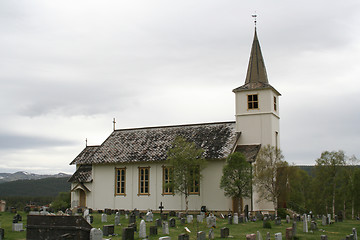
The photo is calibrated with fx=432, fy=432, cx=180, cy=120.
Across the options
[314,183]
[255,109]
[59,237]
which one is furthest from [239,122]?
[59,237]

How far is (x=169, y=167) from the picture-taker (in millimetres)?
37781

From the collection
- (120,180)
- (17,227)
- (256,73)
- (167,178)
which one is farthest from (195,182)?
(17,227)

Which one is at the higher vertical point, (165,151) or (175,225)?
(165,151)

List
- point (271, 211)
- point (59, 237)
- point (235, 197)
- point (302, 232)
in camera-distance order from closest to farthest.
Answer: point (59, 237) < point (302, 232) < point (235, 197) < point (271, 211)

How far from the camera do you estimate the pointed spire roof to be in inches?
1566

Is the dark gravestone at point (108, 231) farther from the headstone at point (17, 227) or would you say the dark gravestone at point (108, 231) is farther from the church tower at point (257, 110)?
the church tower at point (257, 110)

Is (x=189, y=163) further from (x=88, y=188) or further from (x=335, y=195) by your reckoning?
(x=335, y=195)

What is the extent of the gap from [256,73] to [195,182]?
38.8 feet

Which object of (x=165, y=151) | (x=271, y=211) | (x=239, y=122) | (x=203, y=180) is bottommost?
(x=271, y=211)

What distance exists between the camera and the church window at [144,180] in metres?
39.5

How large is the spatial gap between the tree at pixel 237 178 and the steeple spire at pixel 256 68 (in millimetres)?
10040

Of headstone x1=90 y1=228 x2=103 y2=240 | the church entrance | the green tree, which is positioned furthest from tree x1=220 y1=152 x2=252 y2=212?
headstone x1=90 y1=228 x2=103 y2=240

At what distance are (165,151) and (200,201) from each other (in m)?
5.54

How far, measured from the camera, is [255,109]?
39250 millimetres
